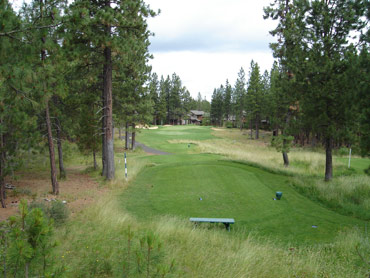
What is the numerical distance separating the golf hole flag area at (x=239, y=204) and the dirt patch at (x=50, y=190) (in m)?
1.68

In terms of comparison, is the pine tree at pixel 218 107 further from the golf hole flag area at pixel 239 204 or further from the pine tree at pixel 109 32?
the pine tree at pixel 109 32

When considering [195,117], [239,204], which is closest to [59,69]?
[239,204]

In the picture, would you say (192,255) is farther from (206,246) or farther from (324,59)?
(324,59)

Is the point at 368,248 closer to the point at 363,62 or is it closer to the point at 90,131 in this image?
the point at 363,62

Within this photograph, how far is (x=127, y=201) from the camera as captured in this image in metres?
11.4

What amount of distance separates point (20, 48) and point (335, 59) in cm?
1368

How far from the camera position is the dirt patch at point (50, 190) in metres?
9.95

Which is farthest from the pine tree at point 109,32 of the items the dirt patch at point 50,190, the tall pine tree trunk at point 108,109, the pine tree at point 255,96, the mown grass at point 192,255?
the pine tree at point 255,96

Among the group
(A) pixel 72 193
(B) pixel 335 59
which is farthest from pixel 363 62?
(A) pixel 72 193

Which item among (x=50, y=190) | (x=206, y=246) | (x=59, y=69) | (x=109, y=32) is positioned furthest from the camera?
(x=109, y=32)

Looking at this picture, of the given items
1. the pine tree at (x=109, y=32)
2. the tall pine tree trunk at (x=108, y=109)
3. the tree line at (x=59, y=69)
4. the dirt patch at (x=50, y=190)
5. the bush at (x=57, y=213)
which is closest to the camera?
the tree line at (x=59, y=69)

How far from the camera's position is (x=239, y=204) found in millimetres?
10961

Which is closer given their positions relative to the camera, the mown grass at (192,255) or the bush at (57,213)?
the mown grass at (192,255)

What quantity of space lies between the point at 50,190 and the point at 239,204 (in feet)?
27.6
